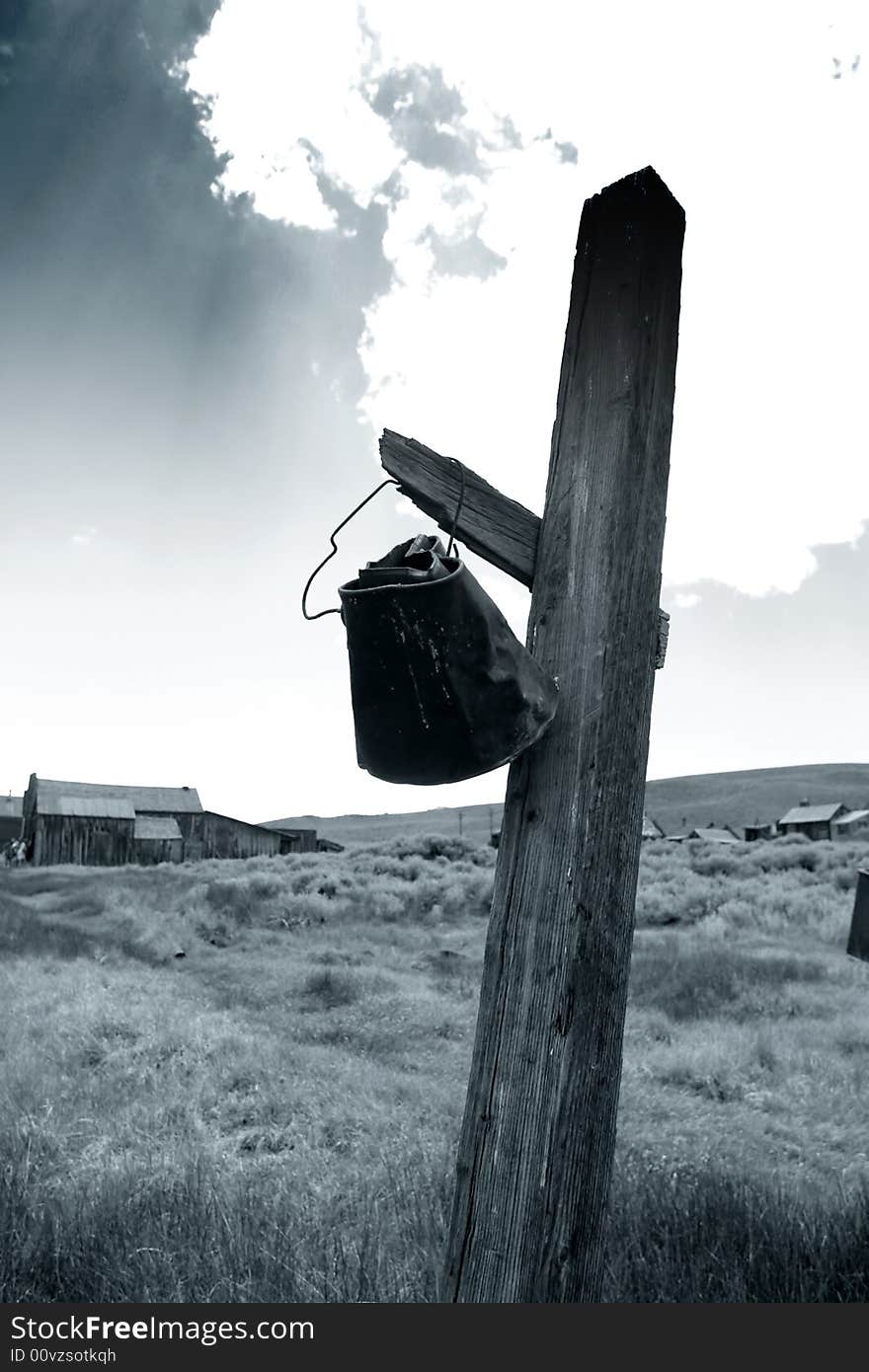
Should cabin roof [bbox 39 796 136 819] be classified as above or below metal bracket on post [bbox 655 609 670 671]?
below

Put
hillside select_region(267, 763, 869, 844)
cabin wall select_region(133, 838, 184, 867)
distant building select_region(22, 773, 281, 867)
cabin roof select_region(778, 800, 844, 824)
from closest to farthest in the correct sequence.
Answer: distant building select_region(22, 773, 281, 867)
cabin wall select_region(133, 838, 184, 867)
cabin roof select_region(778, 800, 844, 824)
hillside select_region(267, 763, 869, 844)

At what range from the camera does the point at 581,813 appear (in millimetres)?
1780

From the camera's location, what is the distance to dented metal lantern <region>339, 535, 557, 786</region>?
1.70m

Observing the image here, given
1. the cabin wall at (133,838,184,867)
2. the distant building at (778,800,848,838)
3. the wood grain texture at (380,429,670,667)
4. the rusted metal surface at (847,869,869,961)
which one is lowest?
the cabin wall at (133,838,184,867)

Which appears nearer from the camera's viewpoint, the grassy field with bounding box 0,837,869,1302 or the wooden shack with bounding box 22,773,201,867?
the grassy field with bounding box 0,837,869,1302

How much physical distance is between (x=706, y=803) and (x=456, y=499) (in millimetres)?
123646

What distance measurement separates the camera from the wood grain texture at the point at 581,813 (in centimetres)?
166

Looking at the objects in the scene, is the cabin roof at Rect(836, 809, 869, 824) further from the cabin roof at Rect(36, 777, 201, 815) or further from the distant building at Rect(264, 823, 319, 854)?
the cabin roof at Rect(36, 777, 201, 815)

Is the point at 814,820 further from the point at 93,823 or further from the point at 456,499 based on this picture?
the point at 456,499

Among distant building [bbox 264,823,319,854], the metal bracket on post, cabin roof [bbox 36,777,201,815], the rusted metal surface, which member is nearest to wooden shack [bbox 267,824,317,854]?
distant building [bbox 264,823,319,854]

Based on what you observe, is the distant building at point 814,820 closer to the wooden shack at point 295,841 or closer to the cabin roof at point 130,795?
the wooden shack at point 295,841

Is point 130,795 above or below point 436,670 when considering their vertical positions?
below

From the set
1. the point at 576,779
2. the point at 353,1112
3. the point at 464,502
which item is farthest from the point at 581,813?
the point at 353,1112

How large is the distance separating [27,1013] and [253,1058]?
11.1ft
